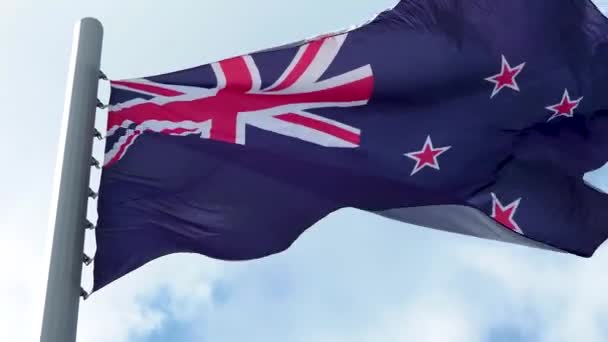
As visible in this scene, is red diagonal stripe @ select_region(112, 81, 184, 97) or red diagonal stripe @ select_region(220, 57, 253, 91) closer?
red diagonal stripe @ select_region(112, 81, 184, 97)

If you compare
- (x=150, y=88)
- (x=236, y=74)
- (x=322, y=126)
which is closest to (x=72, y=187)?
(x=150, y=88)

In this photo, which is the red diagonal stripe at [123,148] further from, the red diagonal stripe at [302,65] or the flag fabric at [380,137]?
the red diagonal stripe at [302,65]

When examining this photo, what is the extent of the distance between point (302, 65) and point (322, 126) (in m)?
0.61

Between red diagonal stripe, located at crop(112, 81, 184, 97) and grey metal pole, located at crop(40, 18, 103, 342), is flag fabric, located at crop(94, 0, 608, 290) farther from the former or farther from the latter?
grey metal pole, located at crop(40, 18, 103, 342)

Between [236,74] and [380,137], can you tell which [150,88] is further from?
[380,137]

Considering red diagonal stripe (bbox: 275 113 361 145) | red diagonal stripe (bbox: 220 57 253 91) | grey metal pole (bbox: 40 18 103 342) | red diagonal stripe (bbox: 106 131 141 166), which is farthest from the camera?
red diagonal stripe (bbox: 275 113 361 145)

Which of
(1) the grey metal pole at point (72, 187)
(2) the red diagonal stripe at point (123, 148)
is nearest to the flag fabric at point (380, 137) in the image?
(2) the red diagonal stripe at point (123, 148)

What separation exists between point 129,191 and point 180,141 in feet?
2.40

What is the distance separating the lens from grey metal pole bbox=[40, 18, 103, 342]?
21.3 feet

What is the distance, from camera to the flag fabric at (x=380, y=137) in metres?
8.05

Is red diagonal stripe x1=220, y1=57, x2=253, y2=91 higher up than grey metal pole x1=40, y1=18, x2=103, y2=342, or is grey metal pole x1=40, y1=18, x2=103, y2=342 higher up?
red diagonal stripe x1=220, y1=57, x2=253, y2=91

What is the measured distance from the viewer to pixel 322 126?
9094mm

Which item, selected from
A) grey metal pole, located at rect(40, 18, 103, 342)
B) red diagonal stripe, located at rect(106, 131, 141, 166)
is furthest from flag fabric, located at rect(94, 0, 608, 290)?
grey metal pole, located at rect(40, 18, 103, 342)

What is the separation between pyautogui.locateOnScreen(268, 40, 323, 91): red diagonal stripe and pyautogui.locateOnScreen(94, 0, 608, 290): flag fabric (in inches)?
0.5
